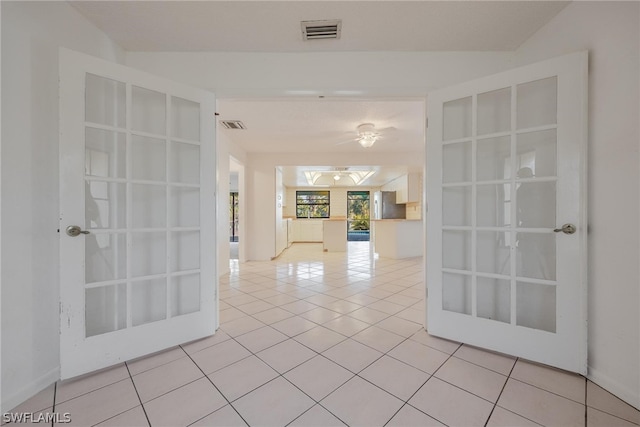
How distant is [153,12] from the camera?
175cm

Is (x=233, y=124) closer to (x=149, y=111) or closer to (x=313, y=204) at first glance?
(x=149, y=111)

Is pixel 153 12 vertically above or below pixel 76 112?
above

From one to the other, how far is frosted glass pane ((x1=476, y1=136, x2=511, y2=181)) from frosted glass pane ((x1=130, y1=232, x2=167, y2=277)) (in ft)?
8.32

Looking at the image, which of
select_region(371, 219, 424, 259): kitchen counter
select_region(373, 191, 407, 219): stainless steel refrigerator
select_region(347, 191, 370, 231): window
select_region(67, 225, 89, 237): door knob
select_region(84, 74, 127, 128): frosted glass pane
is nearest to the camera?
select_region(67, 225, 89, 237): door knob

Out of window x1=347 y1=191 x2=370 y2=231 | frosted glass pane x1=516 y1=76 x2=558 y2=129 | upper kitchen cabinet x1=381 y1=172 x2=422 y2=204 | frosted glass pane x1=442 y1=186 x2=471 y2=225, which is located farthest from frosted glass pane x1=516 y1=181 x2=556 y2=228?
window x1=347 y1=191 x2=370 y2=231

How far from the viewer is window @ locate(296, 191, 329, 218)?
1050 cm

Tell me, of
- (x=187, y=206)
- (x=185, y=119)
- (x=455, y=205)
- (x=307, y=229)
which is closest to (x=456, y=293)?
A: (x=455, y=205)

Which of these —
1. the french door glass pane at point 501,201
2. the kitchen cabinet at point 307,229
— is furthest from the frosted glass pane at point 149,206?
the kitchen cabinet at point 307,229

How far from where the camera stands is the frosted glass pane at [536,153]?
1.71 m

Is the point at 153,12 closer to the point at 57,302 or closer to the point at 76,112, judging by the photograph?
the point at 76,112

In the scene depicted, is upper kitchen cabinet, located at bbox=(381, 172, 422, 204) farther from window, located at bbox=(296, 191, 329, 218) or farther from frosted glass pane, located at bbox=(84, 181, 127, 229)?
frosted glass pane, located at bbox=(84, 181, 127, 229)

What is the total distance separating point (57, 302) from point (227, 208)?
328 centimetres

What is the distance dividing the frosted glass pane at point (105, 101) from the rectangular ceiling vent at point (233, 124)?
2084mm

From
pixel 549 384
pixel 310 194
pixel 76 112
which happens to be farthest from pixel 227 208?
pixel 310 194
